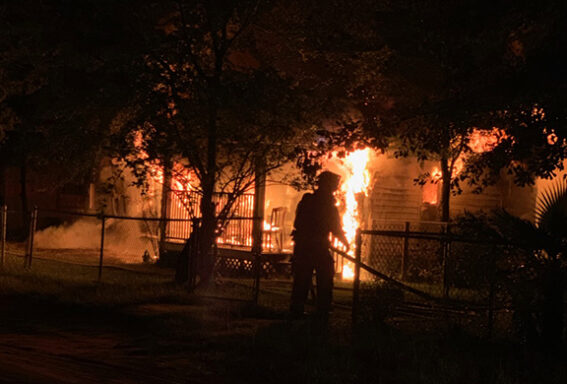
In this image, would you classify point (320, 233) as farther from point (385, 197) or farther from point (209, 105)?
point (385, 197)

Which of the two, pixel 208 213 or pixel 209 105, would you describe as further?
pixel 208 213

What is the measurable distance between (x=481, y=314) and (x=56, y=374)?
5079mm

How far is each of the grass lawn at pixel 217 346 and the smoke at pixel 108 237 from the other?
854cm

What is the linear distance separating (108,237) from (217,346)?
14.6 metres

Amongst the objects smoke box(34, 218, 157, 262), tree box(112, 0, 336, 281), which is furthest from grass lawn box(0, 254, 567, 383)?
smoke box(34, 218, 157, 262)

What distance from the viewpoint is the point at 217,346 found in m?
8.42

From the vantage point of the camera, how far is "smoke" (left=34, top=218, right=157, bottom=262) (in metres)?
20.8

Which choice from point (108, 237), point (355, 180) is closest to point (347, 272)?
point (355, 180)

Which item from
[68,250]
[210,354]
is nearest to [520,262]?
[210,354]

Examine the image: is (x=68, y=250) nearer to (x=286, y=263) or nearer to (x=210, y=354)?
(x=286, y=263)

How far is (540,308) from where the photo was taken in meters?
8.27

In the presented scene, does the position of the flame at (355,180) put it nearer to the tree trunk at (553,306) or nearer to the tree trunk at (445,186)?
the tree trunk at (445,186)

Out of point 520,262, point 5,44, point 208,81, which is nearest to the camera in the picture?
point 520,262

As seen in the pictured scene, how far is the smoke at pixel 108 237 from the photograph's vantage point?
20750 millimetres
